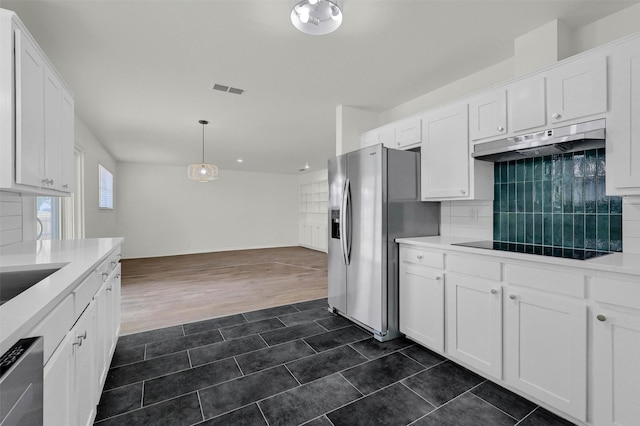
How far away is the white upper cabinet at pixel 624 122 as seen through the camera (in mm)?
1584

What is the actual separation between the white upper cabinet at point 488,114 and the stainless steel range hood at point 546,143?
0.09 m

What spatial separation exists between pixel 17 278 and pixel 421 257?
8.53 feet

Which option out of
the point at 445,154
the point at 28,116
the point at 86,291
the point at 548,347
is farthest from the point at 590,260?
the point at 28,116

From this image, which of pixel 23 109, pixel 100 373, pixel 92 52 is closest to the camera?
pixel 23 109

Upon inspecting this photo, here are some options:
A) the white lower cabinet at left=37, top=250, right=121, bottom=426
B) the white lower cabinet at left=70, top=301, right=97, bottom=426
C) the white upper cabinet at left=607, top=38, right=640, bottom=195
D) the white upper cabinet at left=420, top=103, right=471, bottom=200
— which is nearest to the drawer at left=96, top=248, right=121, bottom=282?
the white lower cabinet at left=37, top=250, right=121, bottom=426

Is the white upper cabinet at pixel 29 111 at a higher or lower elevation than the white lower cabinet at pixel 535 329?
higher

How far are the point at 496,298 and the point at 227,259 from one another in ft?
21.0

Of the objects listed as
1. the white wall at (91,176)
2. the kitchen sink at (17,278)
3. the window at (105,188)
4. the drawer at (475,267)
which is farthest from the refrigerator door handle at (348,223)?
the window at (105,188)

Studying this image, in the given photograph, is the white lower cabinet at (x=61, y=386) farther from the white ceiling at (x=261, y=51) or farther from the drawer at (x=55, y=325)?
the white ceiling at (x=261, y=51)

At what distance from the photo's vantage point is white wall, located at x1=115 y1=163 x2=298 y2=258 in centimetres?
766

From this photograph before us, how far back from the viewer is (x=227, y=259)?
285 inches

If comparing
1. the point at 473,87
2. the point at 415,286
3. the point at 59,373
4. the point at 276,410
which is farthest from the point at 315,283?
the point at 59,373

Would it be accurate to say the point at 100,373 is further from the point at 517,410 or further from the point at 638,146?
the point at 638,146

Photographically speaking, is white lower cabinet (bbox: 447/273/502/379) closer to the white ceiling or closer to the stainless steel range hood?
the stainless steel range hood
